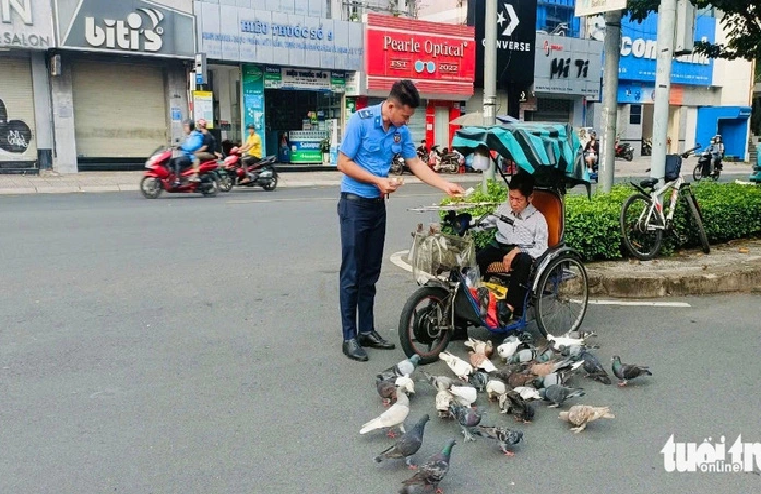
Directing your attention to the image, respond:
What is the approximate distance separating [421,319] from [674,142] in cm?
3547

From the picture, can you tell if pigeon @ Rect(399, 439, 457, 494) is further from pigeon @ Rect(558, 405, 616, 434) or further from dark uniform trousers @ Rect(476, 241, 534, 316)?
dark uniform trousers @ Rect(476, 241, 534, 316)

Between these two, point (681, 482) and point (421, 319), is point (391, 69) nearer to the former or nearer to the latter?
point (421, 319)

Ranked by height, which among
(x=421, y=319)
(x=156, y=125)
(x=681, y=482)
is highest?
(x=156, y=125)

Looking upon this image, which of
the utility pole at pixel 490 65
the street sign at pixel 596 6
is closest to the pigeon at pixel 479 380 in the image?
the street sign at pixel 596 6

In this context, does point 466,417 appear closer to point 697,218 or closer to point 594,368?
point 594,368

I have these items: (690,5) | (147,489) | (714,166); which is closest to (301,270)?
(147,489)

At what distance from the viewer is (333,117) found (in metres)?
24.6

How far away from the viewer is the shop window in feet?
111

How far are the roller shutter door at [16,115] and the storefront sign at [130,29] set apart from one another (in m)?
1.72

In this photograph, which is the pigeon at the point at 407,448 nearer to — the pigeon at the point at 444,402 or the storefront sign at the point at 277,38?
the pigeon at the point at 444,402

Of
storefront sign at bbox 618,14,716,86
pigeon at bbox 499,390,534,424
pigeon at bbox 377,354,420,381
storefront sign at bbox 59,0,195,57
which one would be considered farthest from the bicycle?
storefront sign at bbox 618,14,716,86

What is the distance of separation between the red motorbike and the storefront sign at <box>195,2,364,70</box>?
714 centimetres

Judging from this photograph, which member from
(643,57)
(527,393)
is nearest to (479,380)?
(527,393)

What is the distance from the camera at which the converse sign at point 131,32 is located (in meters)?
19.0
